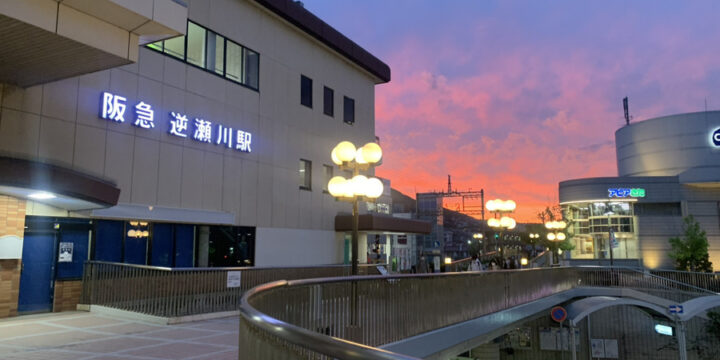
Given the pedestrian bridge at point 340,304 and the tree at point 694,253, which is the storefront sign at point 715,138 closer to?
the tree at point 694,253

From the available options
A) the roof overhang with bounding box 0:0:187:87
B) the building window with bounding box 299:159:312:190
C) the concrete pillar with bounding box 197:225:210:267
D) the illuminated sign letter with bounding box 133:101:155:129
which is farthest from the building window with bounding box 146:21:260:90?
the roof overhang with bounding box 0:0:187:87

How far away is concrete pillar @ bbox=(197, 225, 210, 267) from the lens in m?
18.5

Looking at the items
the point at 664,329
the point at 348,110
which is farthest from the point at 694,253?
the point at 348,110

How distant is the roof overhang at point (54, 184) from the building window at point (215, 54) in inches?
236

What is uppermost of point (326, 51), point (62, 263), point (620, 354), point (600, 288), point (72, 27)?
point (326, 51)

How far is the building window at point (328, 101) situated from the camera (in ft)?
85.8

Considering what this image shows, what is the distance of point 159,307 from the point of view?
12461mm

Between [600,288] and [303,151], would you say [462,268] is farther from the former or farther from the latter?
[303,151]

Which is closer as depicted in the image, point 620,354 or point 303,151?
point 303,151

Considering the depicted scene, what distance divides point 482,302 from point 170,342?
25.5 ft

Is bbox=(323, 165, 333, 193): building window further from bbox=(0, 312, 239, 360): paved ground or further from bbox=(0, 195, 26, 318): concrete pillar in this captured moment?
bbox=(0, 195, 26, 318): concrete pillar

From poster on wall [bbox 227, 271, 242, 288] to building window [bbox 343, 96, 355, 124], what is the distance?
48.2 feet

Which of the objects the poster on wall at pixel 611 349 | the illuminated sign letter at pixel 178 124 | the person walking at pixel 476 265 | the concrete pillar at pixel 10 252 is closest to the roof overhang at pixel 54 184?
the concrete pillar at pixel 10 252

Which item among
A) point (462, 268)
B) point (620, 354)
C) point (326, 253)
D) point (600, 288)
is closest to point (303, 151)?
point (326, 253)
